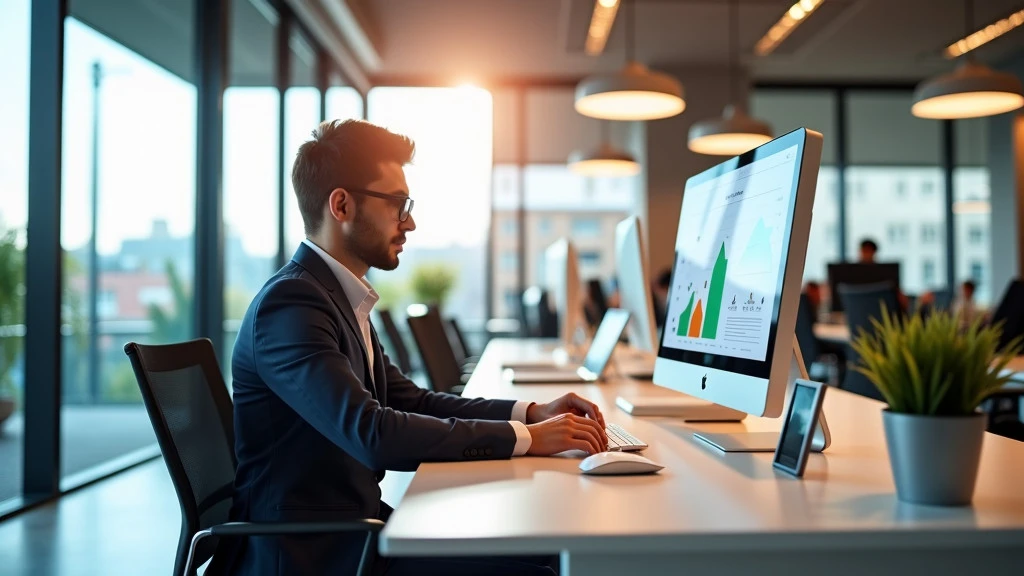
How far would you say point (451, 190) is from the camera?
9.27m

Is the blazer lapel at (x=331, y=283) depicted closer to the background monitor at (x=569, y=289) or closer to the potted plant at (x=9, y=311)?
the background monitor at (x=569, y=289)

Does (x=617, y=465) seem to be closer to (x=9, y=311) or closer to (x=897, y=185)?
(x=9, y=311)

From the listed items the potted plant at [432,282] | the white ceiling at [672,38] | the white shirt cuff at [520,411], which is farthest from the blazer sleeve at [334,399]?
the potted plant at [432,282]

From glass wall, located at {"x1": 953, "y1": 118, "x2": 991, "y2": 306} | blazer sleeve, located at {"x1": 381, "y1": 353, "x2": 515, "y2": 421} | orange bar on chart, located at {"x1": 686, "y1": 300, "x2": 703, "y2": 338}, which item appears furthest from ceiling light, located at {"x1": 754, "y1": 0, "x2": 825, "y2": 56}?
blazer sleeve, located at {"x1": 381, "y1": 353, "x2": 515, "y2": 421}

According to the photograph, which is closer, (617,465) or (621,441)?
(617,465)

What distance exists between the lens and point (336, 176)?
1.64 metres

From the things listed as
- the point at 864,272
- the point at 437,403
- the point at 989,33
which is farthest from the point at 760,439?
the point at 989,33

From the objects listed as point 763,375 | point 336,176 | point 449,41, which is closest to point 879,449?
point 763,375

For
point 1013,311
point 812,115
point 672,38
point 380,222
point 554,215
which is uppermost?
point 672,38

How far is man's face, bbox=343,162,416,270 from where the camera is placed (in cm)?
167

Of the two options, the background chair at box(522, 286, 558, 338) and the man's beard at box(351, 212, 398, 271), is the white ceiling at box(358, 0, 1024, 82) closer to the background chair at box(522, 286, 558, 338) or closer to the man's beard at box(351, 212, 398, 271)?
the background chair at box(522, 286, 558, 338)

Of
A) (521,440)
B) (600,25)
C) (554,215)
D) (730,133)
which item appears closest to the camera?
(521,440)

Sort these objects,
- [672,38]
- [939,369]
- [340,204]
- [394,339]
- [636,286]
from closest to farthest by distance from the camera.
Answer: [939,369]
[340,204]
[636,286]
[394,339]
[672,38]

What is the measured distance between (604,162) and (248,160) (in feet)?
9.39
